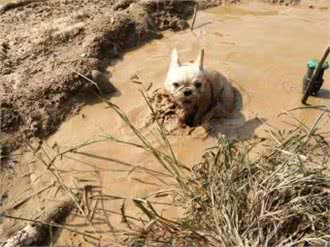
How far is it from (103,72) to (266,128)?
206cm

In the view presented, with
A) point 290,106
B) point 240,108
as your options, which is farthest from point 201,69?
point 290,106

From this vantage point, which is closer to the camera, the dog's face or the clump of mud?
the dog's face

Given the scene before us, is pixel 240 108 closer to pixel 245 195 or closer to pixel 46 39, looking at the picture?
pixel 245 195

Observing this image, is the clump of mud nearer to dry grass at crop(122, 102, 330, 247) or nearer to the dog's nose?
the dog's nose

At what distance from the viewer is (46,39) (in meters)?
6.71

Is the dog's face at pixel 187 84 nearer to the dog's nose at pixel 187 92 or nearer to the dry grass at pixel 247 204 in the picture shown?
the dog's nose at pixel 187 92

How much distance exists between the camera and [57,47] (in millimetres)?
6645

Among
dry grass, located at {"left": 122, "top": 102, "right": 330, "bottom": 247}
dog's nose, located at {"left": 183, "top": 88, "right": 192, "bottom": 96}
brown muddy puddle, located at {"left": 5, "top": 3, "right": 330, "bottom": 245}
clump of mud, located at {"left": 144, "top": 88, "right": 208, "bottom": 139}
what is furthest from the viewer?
clump of mud, located at {"left": 144, "top": 88, "right": 208, "bottom": 139}

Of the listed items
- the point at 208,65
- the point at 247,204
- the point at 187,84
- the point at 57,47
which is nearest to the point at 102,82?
the point at 57,47

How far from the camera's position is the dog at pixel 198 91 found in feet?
17.8

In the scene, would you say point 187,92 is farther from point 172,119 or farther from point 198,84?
point 172,119

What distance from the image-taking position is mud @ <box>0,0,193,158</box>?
5.69m

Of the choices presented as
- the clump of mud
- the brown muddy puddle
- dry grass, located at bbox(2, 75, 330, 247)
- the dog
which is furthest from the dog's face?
dry grass, located at bbox(2, 75, 330, 247)

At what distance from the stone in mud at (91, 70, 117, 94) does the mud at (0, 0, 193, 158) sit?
0.10m
